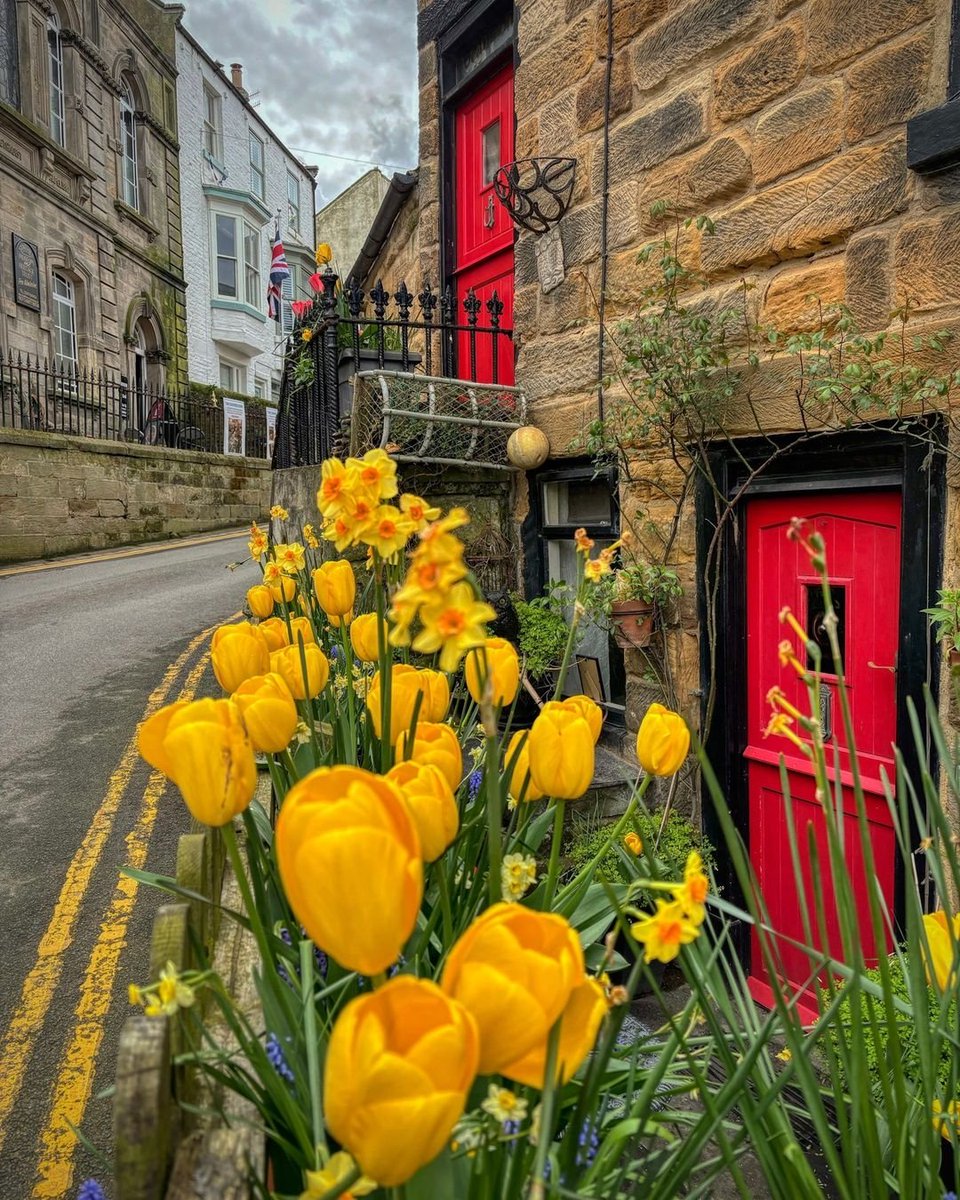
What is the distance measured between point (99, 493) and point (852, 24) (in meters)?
11.3

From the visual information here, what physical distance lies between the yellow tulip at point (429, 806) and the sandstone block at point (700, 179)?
135 inches

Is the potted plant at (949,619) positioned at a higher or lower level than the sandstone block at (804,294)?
lower

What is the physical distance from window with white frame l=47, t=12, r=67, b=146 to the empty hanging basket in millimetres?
13665

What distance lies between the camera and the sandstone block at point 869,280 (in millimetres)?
2934

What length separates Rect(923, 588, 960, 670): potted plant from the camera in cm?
263

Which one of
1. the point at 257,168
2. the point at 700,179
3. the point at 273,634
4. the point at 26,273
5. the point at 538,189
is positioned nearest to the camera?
the point at 273,634

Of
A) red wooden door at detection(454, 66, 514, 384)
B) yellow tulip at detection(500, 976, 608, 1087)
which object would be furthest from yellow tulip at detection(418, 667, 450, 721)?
red wooden door at detection(454, 66, 514, 384)

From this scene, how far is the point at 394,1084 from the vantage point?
484 millimetres

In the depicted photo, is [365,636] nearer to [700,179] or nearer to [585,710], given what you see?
[585,710]

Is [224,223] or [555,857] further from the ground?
[224,223]

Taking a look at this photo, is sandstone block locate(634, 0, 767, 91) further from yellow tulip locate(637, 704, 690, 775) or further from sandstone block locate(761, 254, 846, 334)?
yellow tulip locate(637, 704, 690, 775)

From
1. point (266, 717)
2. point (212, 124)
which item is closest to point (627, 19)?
point (266, 717)

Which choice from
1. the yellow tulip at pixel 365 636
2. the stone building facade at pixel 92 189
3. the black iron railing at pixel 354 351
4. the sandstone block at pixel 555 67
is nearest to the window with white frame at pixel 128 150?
the stone building facade at pixel 92 189

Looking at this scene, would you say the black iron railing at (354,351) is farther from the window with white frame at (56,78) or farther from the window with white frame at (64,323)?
the window with white frame at (56,78)
